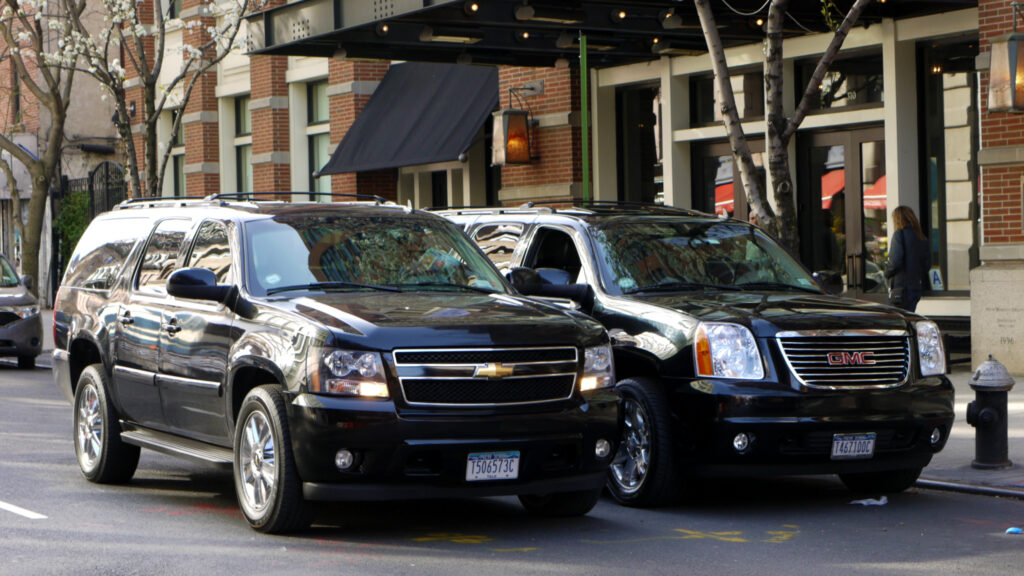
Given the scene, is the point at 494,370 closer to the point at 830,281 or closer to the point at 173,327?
the point at 173,327

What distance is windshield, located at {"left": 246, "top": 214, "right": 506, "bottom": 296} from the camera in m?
8.41

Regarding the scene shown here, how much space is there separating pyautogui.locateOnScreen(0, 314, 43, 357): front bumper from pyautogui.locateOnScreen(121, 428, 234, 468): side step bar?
11.1 m

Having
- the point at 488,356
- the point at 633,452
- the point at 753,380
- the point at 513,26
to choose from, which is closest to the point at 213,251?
the point at 488,356

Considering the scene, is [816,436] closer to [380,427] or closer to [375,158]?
[380,427]

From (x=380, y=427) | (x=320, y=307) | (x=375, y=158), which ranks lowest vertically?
(x=380, y=427)

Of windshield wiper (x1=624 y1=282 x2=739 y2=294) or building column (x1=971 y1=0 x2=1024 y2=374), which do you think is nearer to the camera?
windshield wiper (x1=624 y1=282 x2=739 y2=294)

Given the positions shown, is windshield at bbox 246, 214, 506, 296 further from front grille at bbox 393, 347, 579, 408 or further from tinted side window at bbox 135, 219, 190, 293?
front grille at bbox 393, 347, 579, 408

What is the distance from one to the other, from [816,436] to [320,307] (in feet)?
9.67

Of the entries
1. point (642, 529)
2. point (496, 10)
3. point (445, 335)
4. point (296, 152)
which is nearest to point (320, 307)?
point (445, 335)

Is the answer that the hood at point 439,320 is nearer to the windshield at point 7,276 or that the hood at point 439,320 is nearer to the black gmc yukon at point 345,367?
the black gmc yukon at point 345,367

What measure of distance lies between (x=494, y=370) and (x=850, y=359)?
2.37m

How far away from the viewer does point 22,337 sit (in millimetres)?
19969

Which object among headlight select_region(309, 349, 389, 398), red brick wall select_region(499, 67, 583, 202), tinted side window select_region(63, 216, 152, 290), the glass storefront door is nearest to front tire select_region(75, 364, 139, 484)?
tinted side window select_region(63, 216, 152, 290)

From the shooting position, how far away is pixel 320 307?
25.5 feet
